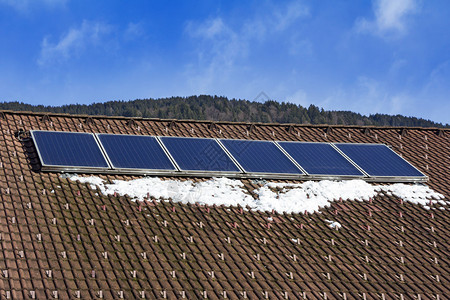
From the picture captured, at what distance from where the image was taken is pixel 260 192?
1803 cm

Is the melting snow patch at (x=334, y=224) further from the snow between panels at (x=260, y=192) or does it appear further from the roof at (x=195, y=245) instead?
the snow between panels at (x=260, y=192)

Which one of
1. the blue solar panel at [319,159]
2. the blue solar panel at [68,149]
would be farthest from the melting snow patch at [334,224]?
the blue solar panel at [68,149]

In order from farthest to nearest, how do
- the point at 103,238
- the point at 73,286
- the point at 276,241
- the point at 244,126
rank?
the point at 244,126, the point at 276,241, the point at 103,238, the point at 73,286

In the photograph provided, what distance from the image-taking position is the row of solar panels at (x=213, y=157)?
58.3ft

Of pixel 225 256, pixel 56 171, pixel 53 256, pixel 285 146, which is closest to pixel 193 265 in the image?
pixel 225 256

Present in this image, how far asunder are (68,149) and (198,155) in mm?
4009

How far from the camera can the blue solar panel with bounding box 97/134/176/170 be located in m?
18.0

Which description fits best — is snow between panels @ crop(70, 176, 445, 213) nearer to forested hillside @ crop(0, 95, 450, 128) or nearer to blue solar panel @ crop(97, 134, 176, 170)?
blue solar panel @ crop(97, 134, 176, 170)

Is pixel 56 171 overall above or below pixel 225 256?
above

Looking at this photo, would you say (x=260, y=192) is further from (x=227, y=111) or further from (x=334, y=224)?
(x=227, y=111)

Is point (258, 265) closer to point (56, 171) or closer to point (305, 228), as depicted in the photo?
point (305, 228)

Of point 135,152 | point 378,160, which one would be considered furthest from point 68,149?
point 378,160

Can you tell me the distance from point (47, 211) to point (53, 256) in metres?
1.90

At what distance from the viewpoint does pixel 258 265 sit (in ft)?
48.1
